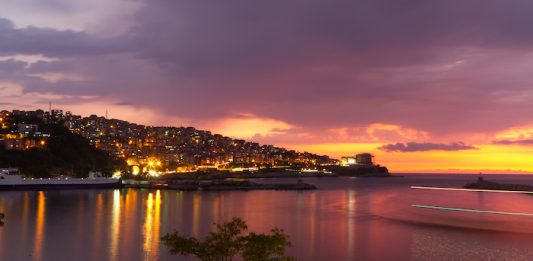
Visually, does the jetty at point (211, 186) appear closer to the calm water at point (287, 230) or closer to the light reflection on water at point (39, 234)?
the calm water at point (287, 230)

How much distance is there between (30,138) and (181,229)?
8971cm

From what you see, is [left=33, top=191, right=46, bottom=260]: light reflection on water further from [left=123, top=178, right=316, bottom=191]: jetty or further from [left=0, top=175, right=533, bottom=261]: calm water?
[left=123, top=178, right=316, bottom=191]: jetty

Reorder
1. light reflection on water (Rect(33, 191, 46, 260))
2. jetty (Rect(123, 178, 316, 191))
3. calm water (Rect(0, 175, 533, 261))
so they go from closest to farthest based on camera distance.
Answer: light reflection on water (Rect(33, 191, 46, 260)) < calm water (Rect(0, 175, 533, 261)) < jetty (Rect(123, 178, 316, 191))

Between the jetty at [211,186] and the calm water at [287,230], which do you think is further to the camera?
the jetty at [211,186]

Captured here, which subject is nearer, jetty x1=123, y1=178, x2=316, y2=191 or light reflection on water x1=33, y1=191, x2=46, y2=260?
light reflection on water x1=33, y1=191, x2=46, y2=260

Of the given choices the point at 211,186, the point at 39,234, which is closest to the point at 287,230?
the point at 39,234

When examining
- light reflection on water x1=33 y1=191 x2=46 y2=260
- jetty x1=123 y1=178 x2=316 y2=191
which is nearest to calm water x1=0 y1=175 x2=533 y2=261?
light reflection on water x1=33 y1=191 x2=46 y2=260

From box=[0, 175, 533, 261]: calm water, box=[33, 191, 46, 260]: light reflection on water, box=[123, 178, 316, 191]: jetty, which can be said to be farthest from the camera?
box=[123, 178, 316, 191]: jetty

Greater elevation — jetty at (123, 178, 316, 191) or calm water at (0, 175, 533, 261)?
jetty at (123, 178, 316, 191)

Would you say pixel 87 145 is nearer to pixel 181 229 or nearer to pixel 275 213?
pixel 275 213

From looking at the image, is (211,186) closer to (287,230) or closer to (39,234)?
(287,230)

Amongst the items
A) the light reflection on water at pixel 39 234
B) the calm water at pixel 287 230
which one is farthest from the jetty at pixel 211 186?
the light reflection on water at pixel 39 234

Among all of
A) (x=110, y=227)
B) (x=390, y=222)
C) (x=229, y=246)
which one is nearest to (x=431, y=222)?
(x=390, y=222)

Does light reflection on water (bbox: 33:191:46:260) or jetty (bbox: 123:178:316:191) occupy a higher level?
jetty (bbox: 123:178:316:191)
